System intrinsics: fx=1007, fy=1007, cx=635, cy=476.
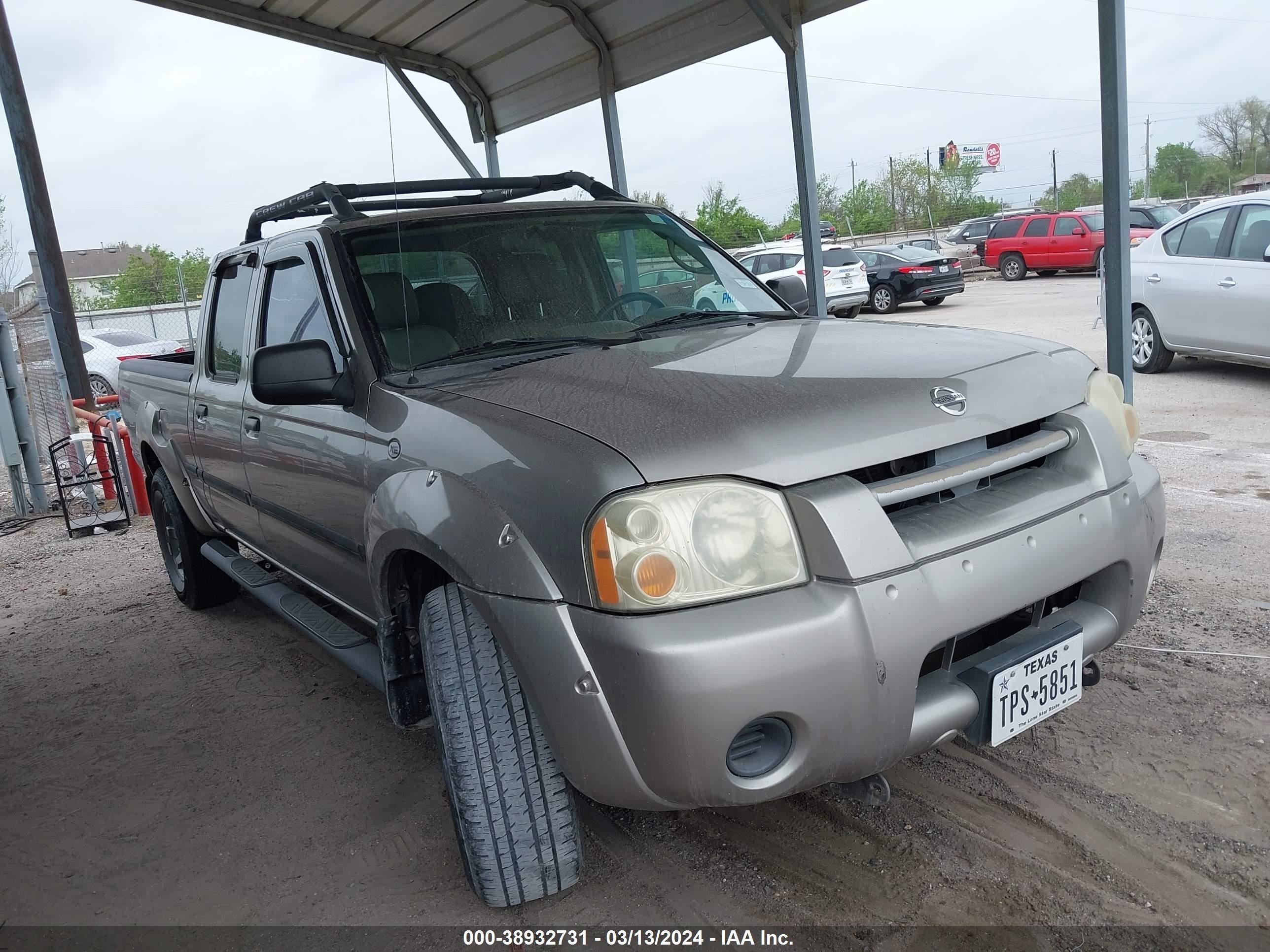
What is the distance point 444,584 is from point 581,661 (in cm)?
67

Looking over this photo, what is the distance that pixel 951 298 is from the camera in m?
21.0

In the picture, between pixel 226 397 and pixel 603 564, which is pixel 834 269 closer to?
pixel 226 397

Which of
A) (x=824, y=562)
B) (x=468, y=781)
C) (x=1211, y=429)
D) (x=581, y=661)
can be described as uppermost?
(x=824, y=562)

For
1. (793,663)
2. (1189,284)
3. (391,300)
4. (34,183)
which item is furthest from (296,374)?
(34,183)

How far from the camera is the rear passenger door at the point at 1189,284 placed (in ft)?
26.8

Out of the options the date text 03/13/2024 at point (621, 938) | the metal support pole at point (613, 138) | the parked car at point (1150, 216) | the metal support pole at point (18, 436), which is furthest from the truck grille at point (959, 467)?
the parked car at point (1150, 216)

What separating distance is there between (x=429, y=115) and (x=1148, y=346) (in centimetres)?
687

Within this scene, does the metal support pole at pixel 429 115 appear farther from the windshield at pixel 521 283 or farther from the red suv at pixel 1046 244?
the red suv at pixel 1046 244

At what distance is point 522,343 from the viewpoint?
2959mm

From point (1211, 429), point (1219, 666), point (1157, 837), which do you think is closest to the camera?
point (1157, 837)

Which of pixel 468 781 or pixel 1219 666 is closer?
pixel 468 781

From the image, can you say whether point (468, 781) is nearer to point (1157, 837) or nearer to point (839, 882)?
point (839, 882)

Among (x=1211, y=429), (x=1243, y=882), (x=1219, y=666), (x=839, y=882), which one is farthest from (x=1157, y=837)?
(x=1211, y=429)

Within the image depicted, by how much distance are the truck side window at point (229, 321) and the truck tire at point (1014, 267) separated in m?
22.3
